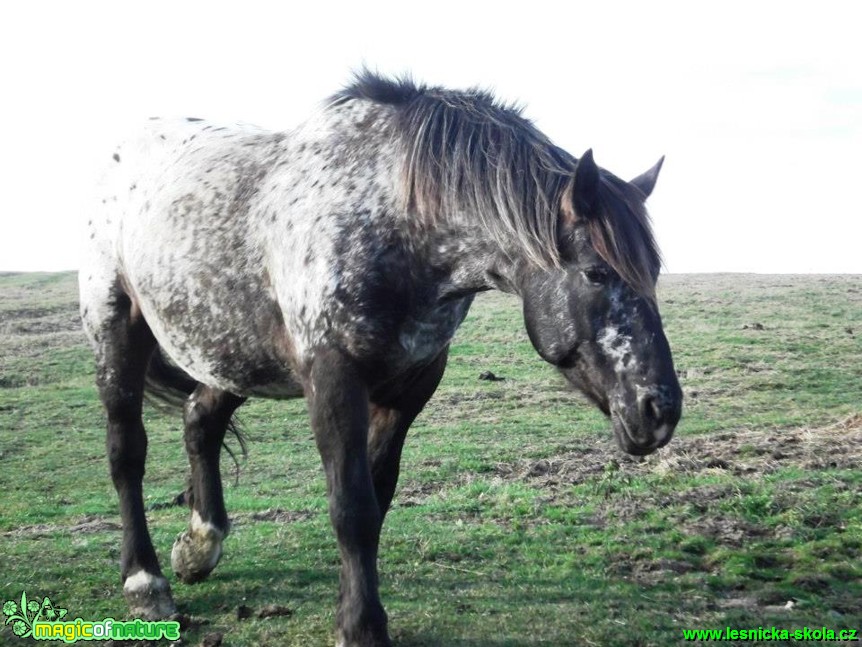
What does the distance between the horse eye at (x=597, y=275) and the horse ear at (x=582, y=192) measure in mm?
267

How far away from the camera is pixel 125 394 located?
6051 mm

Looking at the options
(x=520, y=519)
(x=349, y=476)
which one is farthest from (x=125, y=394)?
(x=520, y=519)

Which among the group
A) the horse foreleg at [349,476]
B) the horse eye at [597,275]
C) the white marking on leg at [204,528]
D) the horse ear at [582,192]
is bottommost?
the white marking on leg at [204,528]

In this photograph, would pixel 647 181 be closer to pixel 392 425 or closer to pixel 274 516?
pixel 392 425

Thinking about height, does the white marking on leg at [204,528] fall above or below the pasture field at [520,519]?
above

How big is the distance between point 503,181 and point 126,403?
325 cm

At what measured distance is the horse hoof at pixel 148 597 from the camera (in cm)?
530

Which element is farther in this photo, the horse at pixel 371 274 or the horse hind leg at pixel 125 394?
the horse hind leg at pixel 125 394

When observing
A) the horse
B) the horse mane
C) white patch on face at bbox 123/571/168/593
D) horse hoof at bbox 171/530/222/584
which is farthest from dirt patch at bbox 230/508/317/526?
the horse mane

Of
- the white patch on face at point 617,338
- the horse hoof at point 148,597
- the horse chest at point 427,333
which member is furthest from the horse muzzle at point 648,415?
the horse hoof at point 148,597

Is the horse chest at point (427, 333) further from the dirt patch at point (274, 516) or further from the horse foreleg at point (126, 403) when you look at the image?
the dirt patch at point (274, 516)

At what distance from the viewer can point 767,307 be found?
949 inches

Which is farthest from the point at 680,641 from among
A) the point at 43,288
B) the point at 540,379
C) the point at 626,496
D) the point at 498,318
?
the point at 43,288

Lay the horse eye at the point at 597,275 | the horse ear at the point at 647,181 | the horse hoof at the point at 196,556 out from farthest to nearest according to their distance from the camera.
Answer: the horse hoof at the point at 196,556 → the horse ear at the point at 647,181 → the horse eye at the point at 597,275
